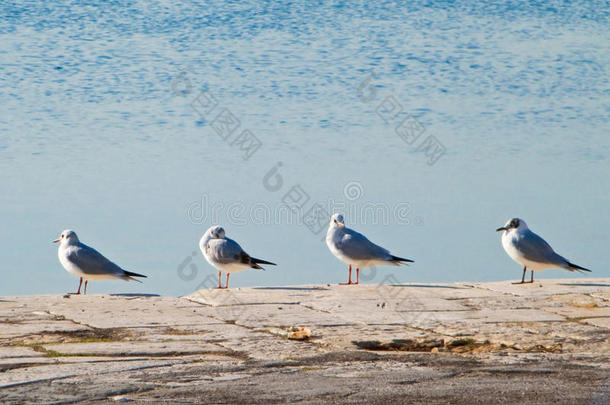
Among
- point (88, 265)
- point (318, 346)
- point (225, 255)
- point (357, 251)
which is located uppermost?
point (357, 251)

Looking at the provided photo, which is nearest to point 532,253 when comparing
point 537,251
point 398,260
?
point 537,251

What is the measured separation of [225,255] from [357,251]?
5.51 feet

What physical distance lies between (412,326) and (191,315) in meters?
2.10

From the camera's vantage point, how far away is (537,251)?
1123 cm

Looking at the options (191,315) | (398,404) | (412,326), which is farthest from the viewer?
(191,315)

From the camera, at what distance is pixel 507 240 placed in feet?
37.7

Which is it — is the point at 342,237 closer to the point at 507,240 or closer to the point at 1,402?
the point at 507,240

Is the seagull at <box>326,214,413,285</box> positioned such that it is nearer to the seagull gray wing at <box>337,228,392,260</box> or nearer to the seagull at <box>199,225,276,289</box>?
the seagull gray wing at <box>337,228,392,260</box>

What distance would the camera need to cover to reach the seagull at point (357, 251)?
11.4 meters

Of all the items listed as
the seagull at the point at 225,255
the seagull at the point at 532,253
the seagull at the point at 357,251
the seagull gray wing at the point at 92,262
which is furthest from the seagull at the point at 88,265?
the seagull at the point at 532,253

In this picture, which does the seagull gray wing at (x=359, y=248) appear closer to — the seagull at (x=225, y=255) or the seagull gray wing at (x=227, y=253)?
the seagull at (x=225, y=255)

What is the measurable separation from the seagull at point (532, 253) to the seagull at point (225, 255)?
307 centimetres

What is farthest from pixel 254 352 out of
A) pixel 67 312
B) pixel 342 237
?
pixel 342 237

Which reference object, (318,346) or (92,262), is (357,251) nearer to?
(92,262)
